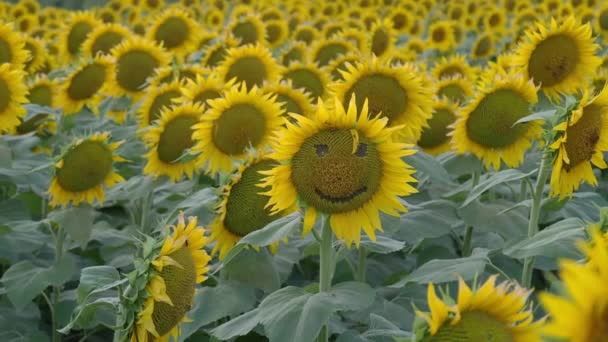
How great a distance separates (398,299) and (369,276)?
53 centimetres

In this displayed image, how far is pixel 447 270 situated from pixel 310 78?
213cm

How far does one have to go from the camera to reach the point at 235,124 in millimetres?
3311

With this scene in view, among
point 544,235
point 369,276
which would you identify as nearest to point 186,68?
point 369,276

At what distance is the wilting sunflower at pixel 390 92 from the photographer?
3.07 m

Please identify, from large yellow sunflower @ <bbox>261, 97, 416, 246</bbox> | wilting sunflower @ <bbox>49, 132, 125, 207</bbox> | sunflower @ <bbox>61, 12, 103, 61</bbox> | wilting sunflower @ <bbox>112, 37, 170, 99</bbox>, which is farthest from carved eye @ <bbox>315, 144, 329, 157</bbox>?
sunflower @ <bbox>61, 12, 103, 61</bbox>

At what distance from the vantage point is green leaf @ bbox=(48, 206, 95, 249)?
10.3ft

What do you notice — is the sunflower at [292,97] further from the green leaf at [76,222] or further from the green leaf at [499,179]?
the green leaf at [499,179]

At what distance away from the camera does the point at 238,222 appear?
8.43 ft

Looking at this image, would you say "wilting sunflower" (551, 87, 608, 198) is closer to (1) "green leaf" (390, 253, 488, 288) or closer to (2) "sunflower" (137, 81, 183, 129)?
(1) "green leaf" (390, 253, 488, 288)

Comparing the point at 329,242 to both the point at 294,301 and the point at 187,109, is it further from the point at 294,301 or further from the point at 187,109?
the point at 187,109

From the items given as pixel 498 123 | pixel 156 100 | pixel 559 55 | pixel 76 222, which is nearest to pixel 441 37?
pixel 559 55

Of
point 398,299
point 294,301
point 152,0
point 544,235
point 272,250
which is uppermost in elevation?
point 544,235

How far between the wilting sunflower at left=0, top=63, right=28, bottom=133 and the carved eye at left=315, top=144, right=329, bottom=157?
209 centimetres

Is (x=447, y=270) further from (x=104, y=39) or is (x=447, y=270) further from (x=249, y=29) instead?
(x=249, y=29)
